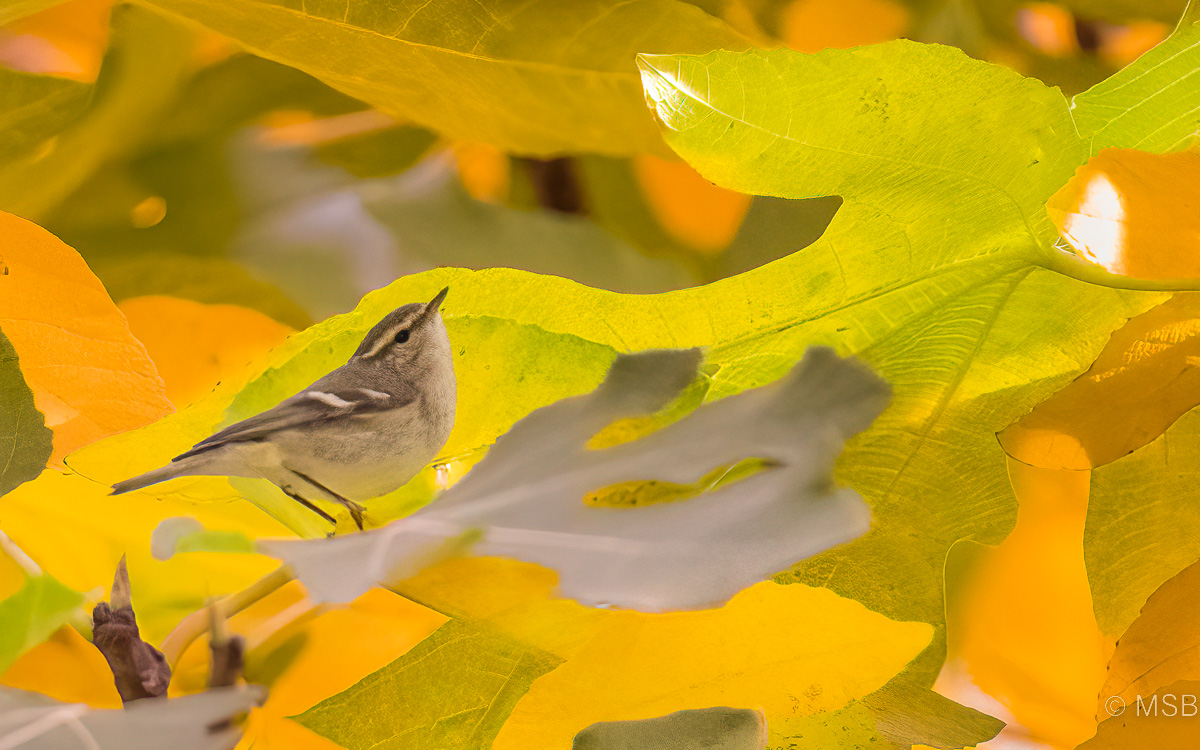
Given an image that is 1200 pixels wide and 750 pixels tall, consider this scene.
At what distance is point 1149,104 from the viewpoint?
16cm

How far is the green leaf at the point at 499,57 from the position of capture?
0.15 meters

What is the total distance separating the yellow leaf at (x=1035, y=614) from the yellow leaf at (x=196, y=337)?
0.15 metres

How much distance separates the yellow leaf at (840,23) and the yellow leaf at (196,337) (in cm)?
13

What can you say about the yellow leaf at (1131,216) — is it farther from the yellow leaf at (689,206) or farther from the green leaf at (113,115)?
the green leaf at (113,115)

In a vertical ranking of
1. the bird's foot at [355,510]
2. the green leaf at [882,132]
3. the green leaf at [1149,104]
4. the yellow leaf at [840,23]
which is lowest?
the bird's foot at [355,510]

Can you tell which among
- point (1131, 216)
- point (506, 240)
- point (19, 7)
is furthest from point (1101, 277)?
point (19, 7)

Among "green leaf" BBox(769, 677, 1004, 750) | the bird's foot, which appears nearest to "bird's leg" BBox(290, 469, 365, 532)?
the bird's foot

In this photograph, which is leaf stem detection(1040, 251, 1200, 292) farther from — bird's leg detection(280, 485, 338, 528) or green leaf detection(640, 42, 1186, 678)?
bird's leg detection(280, 485, 338, 528)

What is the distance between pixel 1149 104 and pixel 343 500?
0.19 m

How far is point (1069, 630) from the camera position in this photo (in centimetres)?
17

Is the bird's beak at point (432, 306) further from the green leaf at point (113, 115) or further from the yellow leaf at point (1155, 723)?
the yellow leaf at point (1155, 723)

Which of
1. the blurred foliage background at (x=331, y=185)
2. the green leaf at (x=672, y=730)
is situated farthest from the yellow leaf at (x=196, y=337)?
the green leaf at (x=672, y=730)

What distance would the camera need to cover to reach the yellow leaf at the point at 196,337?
15cm

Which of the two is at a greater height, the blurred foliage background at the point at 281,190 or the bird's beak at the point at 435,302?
the blurred foliage background at the point at 281,190
